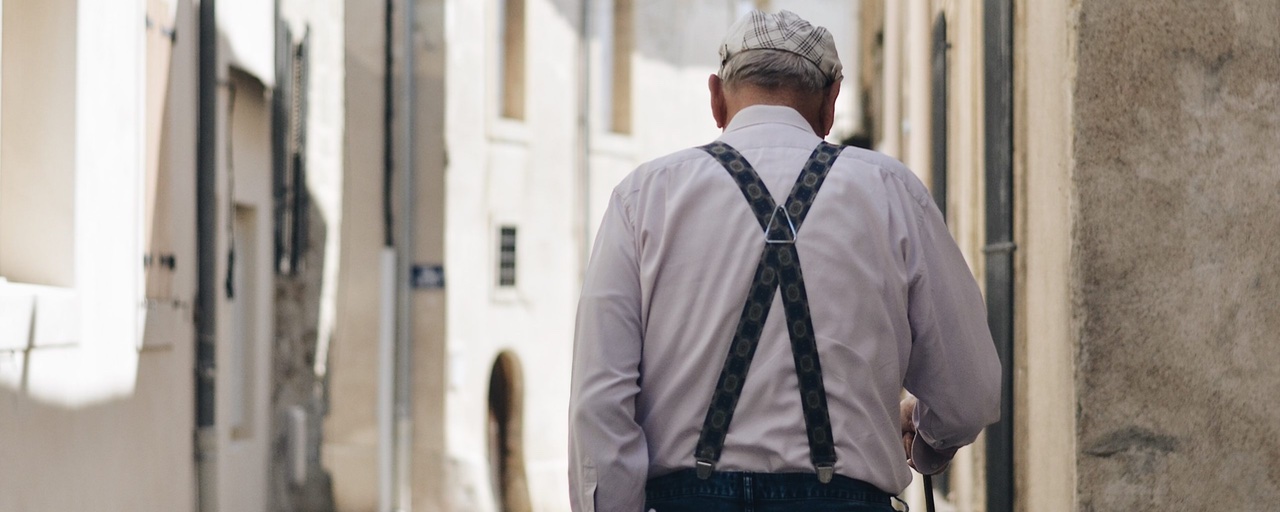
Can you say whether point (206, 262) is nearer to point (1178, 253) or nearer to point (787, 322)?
point (1178, 253)

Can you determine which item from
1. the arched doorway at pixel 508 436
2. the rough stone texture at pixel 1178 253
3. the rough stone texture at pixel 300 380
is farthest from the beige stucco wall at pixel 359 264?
the rough stone texture at pixel 1178 253

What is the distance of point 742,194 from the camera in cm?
247

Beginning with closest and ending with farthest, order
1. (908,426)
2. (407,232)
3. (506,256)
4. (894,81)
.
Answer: (908,426) → (894,81) → (407,232) → (506,256)

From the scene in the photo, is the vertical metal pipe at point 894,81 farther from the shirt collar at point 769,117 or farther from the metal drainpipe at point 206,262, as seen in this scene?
the shirt collar at point 769,117

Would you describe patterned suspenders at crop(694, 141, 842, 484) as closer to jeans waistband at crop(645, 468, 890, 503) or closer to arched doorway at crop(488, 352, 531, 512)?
jeans waistband at crop(645, 468, 890, 503)

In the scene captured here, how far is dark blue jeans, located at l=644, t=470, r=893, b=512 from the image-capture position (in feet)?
7.50

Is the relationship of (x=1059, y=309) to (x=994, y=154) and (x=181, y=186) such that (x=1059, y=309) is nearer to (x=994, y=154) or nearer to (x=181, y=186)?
(x=994, y=154)

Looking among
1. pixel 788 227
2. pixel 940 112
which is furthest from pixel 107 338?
pixel 788 227

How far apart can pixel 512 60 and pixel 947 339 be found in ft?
55.0

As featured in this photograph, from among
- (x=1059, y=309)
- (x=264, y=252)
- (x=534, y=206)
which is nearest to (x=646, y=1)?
(x=534, y=206)

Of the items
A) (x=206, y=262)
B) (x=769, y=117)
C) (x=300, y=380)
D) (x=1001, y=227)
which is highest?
(x=769, y=117)

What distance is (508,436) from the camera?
18.6m

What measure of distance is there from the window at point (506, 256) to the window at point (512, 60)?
142 centimetres

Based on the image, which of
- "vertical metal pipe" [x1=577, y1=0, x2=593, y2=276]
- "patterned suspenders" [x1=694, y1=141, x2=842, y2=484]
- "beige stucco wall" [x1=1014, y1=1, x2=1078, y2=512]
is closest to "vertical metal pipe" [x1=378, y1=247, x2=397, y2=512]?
"vertical metal pipe" [x1=577, y1=0, x2=593, y2=276]
